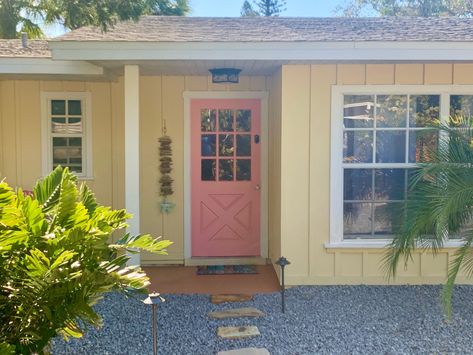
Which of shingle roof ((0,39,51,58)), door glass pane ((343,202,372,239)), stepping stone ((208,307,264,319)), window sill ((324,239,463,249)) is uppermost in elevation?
shingle roof ((0,39,51,58))

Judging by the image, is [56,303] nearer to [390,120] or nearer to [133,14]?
[133,14]

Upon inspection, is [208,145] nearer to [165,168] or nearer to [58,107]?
[165,168]

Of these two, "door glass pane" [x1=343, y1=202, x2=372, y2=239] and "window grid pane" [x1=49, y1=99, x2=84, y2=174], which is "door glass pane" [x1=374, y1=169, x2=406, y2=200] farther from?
"window grid pane" [x1=49, y1=99, x2=84, y2=174]

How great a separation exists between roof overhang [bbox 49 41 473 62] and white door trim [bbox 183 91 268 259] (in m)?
1.70

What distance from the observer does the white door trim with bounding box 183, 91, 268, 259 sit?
6.90 meters

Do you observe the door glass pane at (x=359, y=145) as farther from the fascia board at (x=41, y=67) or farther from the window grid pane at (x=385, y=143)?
the fascia board at (x=41, y=67)

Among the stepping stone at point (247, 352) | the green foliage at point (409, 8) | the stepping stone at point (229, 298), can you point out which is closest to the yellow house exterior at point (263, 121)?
the stepping stone at point (229, 298)

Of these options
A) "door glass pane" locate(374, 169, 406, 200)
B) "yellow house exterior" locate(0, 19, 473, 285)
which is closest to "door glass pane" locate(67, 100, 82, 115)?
"yellow house exterior" locate(0, 19, 473, 285)

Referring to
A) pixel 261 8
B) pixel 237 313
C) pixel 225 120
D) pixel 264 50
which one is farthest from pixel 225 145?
pixel 261 8

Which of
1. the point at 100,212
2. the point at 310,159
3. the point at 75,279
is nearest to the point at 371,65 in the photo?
the point at 310,159

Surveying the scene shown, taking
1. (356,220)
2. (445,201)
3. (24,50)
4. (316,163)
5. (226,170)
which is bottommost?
(356,220)

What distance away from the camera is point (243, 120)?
6.99 m

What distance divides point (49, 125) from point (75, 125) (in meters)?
0.34

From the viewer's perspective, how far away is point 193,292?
5773 millimetres
